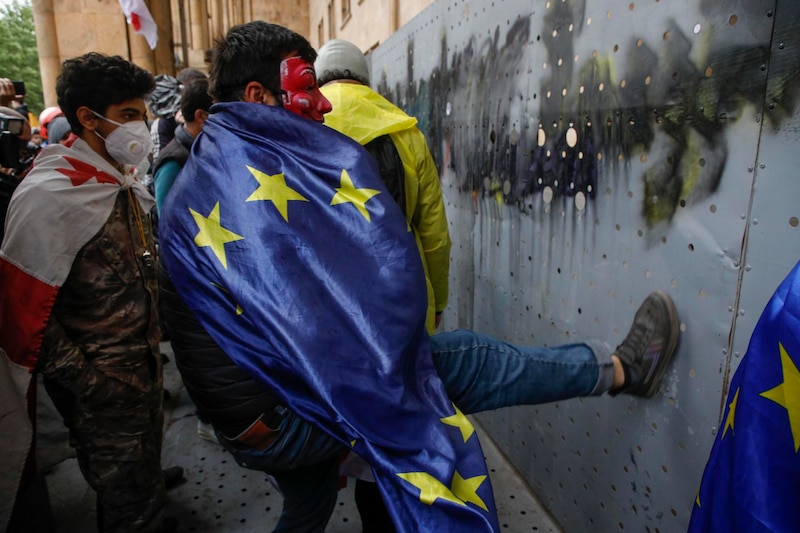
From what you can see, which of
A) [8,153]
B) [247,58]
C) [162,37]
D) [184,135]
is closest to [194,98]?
[184,135]

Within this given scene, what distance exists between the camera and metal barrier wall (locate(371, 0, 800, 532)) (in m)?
1.29

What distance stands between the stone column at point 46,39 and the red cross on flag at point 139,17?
195cm

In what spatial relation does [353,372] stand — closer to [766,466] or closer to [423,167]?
[766,466]

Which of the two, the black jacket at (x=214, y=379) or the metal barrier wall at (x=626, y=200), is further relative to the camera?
the black jacket at (x=214, y=379)

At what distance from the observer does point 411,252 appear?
1.40 meters

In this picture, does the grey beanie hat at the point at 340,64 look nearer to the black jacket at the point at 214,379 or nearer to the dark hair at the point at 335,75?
the dark hair at the point at 335,75

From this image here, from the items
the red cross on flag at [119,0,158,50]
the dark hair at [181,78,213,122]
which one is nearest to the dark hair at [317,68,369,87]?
the dark hair at [181,78,213,122]

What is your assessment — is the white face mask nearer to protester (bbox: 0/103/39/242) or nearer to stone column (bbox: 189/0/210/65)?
protester (bbox: 0/103/39/242)

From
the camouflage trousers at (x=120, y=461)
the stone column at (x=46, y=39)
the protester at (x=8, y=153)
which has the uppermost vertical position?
the stone column at (x=46, y=39)

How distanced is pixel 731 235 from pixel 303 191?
109 cm

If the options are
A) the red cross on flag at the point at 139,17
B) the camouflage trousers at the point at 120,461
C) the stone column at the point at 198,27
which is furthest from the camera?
the stone column at the point at 198,27

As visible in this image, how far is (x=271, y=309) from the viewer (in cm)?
129

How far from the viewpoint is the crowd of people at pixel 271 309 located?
4.20 ft

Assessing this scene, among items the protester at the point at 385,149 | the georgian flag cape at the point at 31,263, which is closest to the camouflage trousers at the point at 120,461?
the georgian flag cape at the point at 31,263
